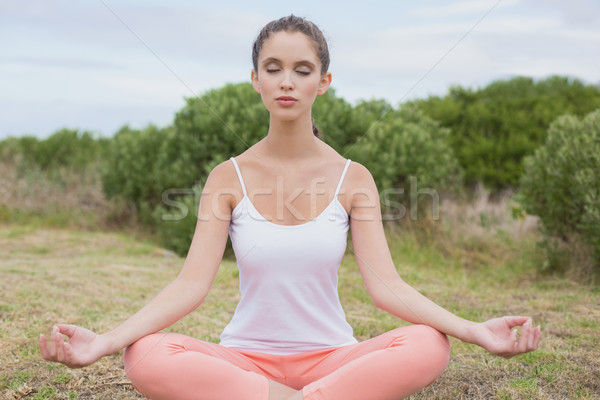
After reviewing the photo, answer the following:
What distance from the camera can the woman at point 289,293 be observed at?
2.24 m

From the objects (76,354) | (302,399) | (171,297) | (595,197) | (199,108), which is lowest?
(302,399)

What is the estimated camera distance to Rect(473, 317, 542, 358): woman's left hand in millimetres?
2164

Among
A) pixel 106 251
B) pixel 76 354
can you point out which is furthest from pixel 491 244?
pixel 76 354

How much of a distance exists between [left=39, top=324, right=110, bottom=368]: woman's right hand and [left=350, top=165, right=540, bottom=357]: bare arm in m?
1.10

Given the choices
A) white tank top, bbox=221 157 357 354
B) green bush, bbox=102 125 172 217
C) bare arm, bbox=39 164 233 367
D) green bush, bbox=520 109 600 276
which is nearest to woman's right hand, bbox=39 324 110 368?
bare arm, bbox=39 164 233 367

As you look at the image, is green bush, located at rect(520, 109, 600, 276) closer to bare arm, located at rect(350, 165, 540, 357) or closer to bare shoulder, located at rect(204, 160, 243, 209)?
bare arm, located at rect(350, 165, 540, 357)

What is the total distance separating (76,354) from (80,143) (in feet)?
43.6

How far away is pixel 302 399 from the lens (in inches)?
86.2

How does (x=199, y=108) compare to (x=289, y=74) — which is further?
(x=199, y=108)

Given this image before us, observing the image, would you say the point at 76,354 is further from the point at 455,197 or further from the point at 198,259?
the point at 455,197

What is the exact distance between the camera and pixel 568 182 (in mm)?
6168

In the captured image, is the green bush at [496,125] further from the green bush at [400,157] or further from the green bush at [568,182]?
the green bush at [568,182]

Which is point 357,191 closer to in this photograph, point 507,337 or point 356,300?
point 507,337

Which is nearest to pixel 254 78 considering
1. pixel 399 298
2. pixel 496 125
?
pixel 399 298
